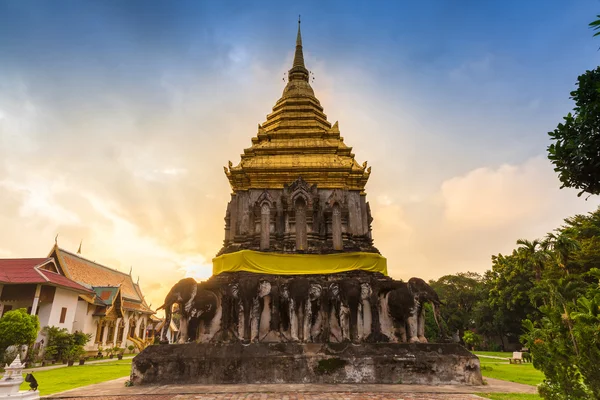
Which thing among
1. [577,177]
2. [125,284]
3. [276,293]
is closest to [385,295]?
[276,293]

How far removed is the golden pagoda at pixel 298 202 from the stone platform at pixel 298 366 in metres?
3.81

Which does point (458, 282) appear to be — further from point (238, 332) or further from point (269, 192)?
point (238, 332)

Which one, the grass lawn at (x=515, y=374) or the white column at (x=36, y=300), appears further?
the white column at (x=36, y=300)

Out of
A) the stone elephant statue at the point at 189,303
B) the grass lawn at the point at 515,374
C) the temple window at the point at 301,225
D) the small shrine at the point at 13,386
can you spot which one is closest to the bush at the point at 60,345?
the stone elephant statue at the point at 189,303

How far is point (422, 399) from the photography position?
28.3 feet

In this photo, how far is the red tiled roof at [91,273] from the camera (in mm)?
35603

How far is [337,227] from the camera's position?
17406 mm

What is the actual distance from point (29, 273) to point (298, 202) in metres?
22.6

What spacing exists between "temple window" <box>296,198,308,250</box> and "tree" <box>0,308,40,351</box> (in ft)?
54.4

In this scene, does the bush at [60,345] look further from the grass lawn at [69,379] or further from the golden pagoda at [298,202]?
the golden pagoda at [298,202]

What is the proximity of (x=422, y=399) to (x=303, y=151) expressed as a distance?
14.3 m

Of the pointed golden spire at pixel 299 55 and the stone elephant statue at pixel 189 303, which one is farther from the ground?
the pointed golden spire at pixel 299 55

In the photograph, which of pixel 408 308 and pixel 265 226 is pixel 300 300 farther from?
pixel 265 226

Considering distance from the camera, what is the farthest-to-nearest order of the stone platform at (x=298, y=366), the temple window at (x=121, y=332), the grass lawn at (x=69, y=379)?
the temple window at (x=121, y=332)
the grass lawn at (x=69, y=379)
the stone platform at (x=298, y=366)
